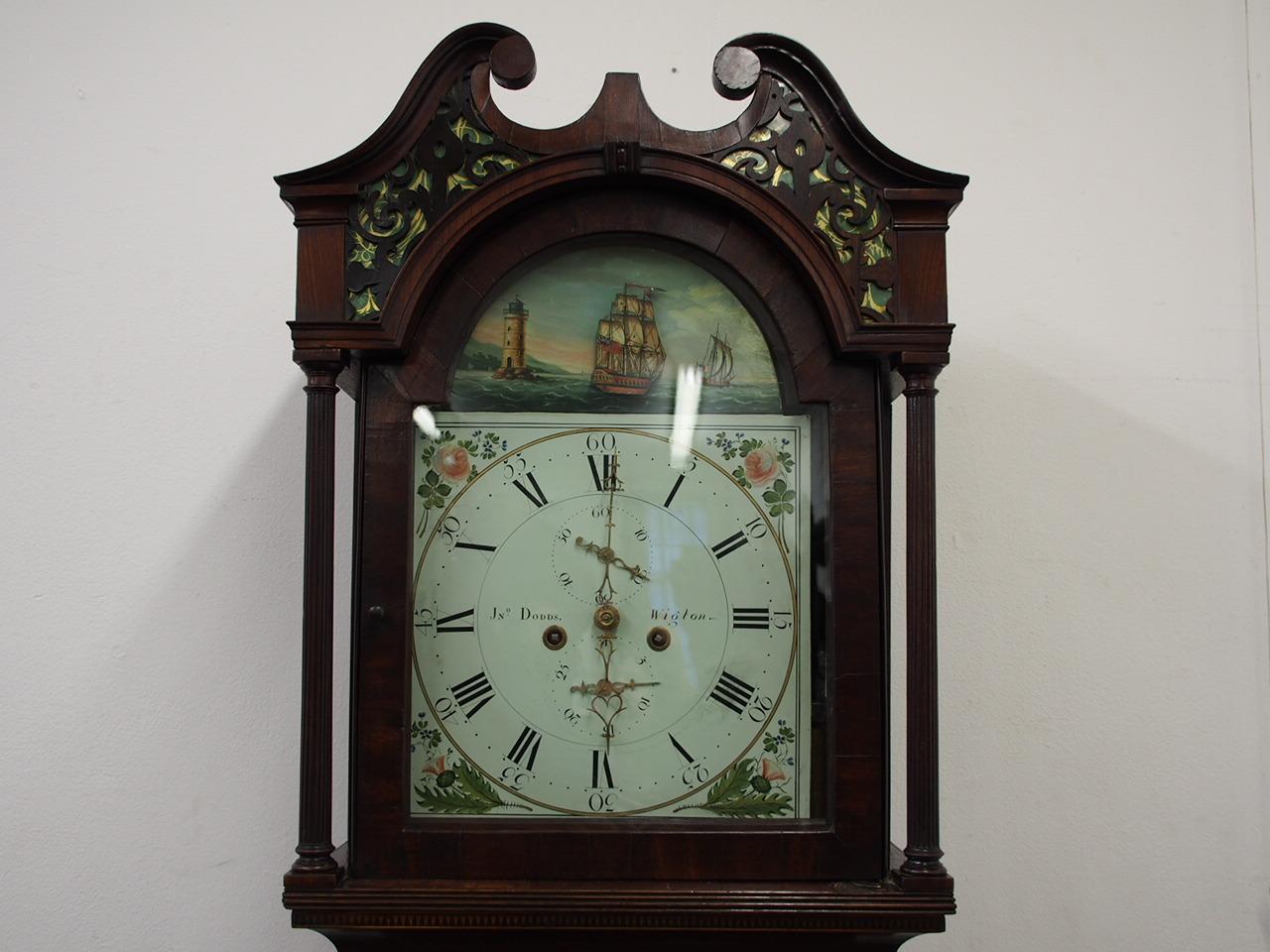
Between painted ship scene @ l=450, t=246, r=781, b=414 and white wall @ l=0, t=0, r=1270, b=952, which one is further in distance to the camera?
white wall @ l=0, t=0, r=1270, b=952

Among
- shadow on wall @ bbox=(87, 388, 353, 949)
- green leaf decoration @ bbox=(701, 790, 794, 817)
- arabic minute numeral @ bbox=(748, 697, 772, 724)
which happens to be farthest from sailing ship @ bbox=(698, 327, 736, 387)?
shadow on wall @ bbox=(87, 388, 353, 949)

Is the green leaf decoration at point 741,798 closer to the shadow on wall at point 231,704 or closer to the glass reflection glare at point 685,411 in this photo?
the glass reflection glare at point 685,411

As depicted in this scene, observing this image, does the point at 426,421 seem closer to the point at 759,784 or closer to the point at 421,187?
the point at 421,187

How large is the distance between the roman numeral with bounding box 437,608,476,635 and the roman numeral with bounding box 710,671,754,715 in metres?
0.27

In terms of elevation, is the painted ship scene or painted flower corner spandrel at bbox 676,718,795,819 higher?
the painted ship scene

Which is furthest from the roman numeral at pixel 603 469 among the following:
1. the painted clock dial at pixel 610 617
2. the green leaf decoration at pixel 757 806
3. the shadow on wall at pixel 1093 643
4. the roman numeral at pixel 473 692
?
the shadow on wall at pixel 1093 643

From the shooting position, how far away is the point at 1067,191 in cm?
169

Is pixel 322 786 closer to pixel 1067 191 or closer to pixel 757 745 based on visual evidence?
pixel 757 745

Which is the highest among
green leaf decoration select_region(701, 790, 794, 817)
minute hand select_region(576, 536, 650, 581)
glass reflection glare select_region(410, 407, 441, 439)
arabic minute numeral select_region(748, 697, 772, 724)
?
glass reflection glare select_region(410, 407, 441, 439)

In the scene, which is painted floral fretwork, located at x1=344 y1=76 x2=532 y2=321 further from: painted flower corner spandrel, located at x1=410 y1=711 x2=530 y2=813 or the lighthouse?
painted flower corner spandrel, located at x1=410 y1=711 x2=530 y2=813

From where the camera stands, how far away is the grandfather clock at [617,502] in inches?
50.4

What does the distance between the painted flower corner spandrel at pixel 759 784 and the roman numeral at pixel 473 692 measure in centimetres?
24

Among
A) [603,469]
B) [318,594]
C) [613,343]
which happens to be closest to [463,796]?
[318,594]

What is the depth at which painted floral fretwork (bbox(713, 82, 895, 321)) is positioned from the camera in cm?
130
